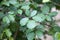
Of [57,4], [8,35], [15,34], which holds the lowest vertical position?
[15,34]

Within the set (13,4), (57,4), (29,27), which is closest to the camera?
(29,27)

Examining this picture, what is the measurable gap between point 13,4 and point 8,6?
7cm

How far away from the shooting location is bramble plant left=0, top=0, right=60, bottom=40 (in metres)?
1.45

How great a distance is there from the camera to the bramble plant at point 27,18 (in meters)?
1.45

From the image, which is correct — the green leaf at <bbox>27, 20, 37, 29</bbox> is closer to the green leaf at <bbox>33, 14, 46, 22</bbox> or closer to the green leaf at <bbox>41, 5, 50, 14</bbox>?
the green leaf at <bbox>33, 14, 46, 22</bbox>

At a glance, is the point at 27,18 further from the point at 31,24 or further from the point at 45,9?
the point at 45,9

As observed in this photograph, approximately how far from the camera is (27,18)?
1.44 meters

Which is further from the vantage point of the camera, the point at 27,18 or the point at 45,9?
the point at 45,9

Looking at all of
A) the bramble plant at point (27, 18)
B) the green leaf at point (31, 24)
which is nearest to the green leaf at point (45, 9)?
the bramble plant at point (27, 18)

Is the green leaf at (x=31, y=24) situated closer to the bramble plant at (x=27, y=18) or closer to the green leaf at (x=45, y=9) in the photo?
the bramble plant at (x=27, y=18)

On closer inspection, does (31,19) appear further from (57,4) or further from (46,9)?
(57,4)

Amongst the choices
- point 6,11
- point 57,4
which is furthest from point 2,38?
point 57,4

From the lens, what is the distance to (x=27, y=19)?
144cm

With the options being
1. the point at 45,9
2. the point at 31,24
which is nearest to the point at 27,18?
the point at 31,24
